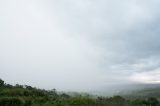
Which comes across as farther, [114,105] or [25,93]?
[25,93]

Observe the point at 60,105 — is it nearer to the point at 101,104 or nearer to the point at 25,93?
the point at 101,104

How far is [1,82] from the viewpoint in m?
41.6

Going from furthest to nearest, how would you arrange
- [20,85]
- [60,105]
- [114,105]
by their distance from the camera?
[20,85]
[60,105]
[114,105]

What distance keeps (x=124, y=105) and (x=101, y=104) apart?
1.34m

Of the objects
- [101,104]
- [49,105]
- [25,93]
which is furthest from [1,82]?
[101,104]

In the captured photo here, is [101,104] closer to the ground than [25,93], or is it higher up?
closer to the ground

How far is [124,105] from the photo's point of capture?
56.8 ft

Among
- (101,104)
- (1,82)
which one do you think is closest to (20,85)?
(1,82)

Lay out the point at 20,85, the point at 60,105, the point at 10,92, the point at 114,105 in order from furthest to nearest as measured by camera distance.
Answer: the point at 20,85 → the point at 10,92 → the point at 60,105 → the point at 114,105

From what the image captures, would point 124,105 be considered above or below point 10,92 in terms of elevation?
below

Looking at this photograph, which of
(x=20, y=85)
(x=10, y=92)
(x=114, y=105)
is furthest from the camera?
(x=20, y=85)

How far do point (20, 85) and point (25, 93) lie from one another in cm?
825

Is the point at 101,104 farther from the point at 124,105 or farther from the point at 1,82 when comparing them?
the point at 1,82

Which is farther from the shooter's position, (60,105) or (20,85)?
(20,85)
